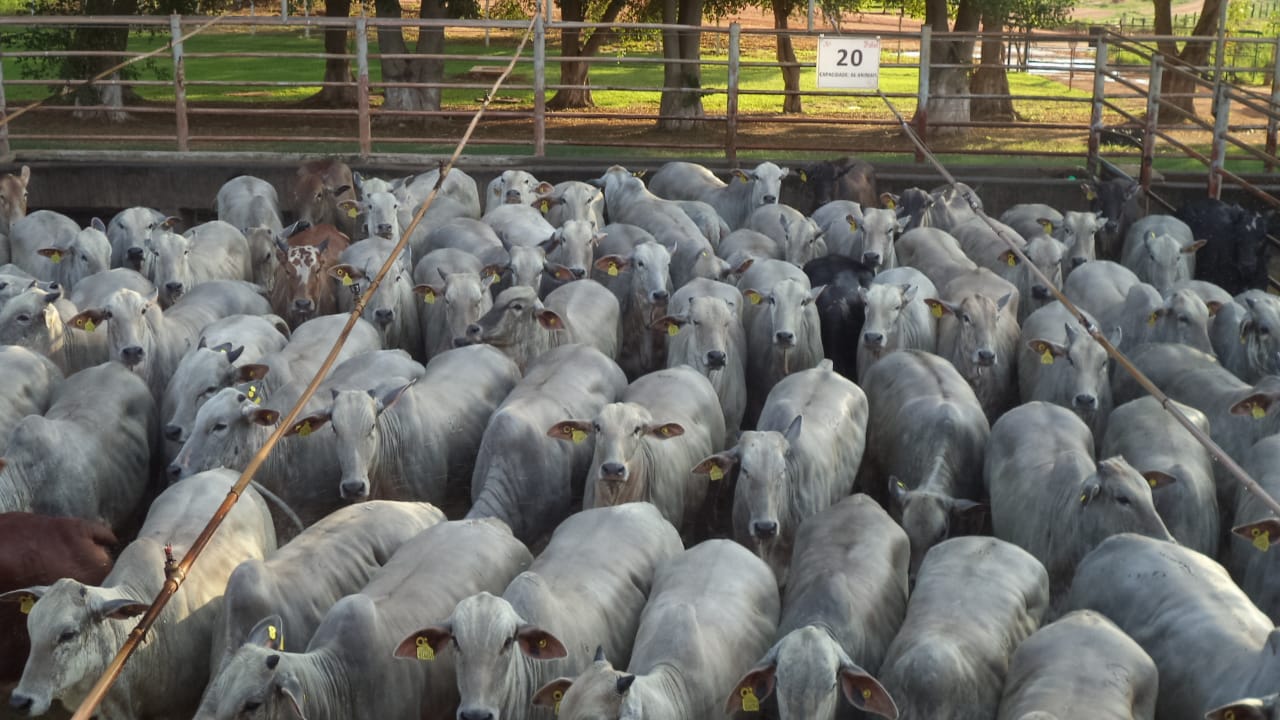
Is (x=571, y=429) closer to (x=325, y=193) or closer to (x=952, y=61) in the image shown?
(x=325, y=193)

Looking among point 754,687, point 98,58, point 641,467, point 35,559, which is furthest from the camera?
point 98,58

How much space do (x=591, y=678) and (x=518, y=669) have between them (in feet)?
1.88

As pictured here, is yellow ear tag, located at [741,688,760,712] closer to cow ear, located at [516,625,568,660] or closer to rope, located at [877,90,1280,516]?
cow ear, located at [516,625,568,660]

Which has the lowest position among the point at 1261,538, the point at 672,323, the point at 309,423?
the point at 1261,538

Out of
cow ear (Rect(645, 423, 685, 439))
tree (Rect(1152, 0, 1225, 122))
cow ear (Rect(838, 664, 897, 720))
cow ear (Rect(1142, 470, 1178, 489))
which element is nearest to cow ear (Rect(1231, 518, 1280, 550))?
cow ear (Rect(1142, 470, 1178, 489))

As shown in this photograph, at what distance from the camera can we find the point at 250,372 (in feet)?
27.2

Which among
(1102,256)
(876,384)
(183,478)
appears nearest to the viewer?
(183,478)

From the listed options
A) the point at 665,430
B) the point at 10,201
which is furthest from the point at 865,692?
the point at 10,201

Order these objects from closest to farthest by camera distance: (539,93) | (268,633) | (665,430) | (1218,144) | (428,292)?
(268,633)
(665,430)
(428,292)
(1218,144)
(539,93)

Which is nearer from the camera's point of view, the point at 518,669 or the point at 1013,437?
the point at 518,669

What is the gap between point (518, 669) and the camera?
5711mm

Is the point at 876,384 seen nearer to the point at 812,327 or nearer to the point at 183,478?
the point at 812,327

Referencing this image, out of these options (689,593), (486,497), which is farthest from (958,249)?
(689,593)

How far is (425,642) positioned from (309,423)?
2.42 meters
